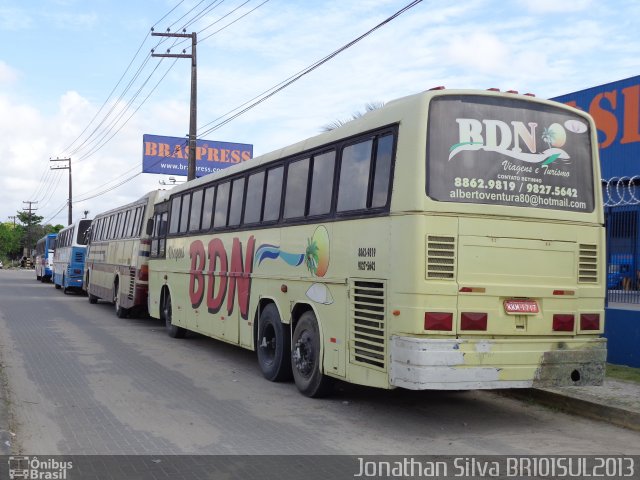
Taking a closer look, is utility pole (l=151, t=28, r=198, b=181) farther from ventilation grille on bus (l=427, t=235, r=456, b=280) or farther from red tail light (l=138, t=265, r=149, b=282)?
ventilation grille on bus (l=427, t=235, r=456, b=280)

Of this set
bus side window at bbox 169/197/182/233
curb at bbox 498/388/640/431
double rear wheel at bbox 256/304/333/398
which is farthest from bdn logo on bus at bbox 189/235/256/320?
curb at bbox 498/388/640/431

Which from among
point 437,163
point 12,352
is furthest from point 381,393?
point 12,352

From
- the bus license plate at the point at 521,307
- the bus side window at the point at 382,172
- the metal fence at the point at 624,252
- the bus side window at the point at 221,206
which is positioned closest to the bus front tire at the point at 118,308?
the bus side window at the point at 221,206

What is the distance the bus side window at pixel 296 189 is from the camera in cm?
931

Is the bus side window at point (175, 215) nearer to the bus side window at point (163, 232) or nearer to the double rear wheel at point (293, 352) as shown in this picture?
the bus side window at point (163, 232)

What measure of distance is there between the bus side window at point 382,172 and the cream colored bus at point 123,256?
11.2 m

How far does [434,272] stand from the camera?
22.5 feet

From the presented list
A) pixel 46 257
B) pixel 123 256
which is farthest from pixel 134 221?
pixel 46 257

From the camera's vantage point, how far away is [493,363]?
6973mm

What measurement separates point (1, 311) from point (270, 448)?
1723 cm

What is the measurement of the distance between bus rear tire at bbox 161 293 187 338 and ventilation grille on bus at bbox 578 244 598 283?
9.89 m

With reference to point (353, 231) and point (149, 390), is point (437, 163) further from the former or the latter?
point (149, 390)

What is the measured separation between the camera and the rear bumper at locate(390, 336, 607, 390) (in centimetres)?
673

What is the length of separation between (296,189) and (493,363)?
382 centimetres
